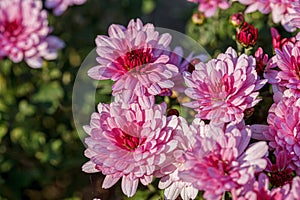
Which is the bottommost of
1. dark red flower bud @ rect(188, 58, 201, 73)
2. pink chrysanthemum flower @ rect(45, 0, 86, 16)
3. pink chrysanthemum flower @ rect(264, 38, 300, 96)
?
pink chrysanthemum flower @ rect(45, 0, 86, 16)

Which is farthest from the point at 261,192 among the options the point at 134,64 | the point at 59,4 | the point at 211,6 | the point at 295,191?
the point at 59,4

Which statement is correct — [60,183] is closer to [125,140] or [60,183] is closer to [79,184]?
[79,184]

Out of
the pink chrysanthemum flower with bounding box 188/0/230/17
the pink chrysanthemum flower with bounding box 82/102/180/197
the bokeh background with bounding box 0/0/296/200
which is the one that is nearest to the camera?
the pink chrysanthemum flower with bounding box 82/102/180/197

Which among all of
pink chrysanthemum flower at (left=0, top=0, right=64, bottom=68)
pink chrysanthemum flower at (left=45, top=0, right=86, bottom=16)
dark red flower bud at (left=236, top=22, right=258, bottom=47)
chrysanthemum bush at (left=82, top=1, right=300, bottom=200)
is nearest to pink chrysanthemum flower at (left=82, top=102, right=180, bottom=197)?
chrysanthemum bush at (left=82, top=1, right=300, bottom=200)

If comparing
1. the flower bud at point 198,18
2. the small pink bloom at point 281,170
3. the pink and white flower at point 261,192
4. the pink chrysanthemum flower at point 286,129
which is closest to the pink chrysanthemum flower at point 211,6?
the flower bud at point 198,18

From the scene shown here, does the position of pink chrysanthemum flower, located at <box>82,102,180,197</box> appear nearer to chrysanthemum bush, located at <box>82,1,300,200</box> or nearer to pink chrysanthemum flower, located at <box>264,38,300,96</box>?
chrysanthemum bush, located at <box>82,1,300,200</box>

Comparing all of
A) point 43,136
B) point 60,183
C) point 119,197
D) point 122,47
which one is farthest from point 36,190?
point 122,47

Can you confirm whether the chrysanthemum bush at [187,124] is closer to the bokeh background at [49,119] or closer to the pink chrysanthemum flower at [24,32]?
the pink chrysanthemum flower at [24,32]
